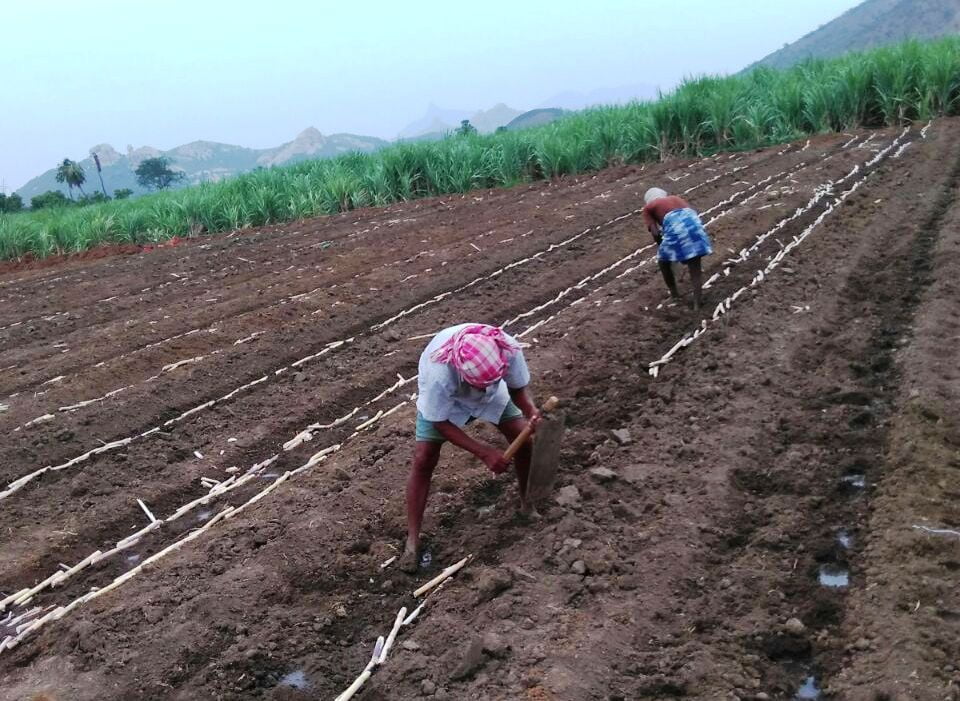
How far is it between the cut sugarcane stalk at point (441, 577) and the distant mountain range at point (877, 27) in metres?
40.8

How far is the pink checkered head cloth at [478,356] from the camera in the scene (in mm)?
2811

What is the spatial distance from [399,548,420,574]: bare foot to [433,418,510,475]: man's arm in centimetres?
59

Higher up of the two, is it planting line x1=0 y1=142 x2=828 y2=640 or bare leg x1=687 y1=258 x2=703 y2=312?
bare leg x1=687 y1=258 x2=703 y2=312

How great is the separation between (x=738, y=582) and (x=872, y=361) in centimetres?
221

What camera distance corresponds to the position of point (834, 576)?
3.00 meters

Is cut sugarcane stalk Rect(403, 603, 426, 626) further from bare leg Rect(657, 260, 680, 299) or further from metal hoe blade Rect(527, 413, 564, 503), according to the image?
bare leg Rect(657, 260, 680, 299)

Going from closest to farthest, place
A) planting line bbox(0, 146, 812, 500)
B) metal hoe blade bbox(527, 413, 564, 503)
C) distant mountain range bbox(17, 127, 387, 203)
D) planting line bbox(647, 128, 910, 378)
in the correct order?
metal hoe blade bbox(527, 413, 564, 503) → planting line bbox(0, 146, 812, 500) → planting line bbox(647, 128, 910, 378) → distant mountain range bbox(17, 127, 387, 203)

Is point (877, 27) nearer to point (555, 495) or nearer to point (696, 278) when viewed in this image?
point (696, 278)

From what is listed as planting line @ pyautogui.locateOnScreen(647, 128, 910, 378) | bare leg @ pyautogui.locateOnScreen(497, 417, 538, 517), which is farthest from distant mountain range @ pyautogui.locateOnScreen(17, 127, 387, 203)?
bare leg @ pyautogui.locateOnScreen(497, 417, 538, 517)

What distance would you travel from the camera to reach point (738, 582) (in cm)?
300

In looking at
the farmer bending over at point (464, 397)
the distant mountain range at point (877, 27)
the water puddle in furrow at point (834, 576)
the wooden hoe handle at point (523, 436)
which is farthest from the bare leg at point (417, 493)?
the distant mountain range at point (877, 27)

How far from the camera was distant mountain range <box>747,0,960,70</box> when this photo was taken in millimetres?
44344

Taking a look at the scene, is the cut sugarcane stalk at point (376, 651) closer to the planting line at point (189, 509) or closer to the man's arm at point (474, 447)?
the man's arm at point (474, 447)

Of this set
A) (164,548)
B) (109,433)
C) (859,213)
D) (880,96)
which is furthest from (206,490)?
(880,96)
